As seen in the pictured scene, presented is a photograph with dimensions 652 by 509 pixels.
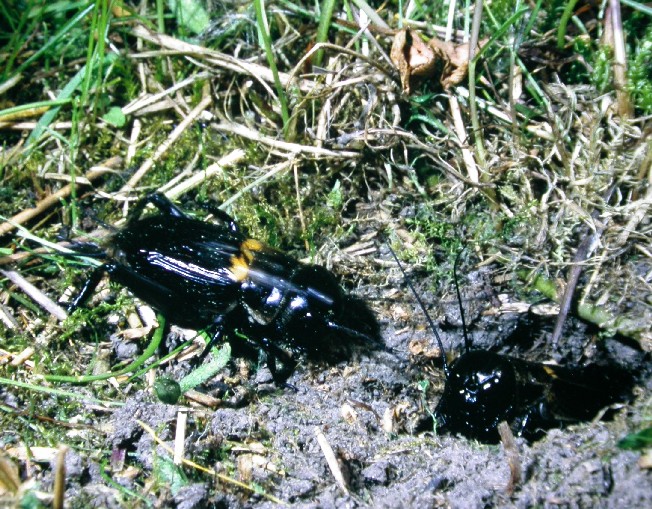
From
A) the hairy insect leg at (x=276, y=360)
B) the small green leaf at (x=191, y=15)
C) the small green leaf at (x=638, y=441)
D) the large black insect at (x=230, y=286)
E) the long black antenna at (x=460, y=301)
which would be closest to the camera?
the small green leaf at (x=638, y=441)

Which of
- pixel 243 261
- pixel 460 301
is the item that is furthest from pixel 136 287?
pixel 460 301

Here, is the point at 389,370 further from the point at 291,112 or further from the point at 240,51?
the point at 240,51

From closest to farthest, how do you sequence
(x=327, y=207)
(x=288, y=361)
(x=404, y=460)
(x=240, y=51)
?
(x=404, y=460)
(x=288, y=361)
(x=327, y=207)
(x=240, y=51)

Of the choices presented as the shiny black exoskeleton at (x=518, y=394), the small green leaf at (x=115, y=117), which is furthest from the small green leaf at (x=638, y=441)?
the small green leaf at (x=115, y=117)

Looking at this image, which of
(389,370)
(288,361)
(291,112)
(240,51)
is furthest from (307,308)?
(240,51)

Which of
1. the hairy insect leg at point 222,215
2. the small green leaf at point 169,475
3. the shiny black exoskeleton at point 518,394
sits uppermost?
the hairy insect leg at point 222,215

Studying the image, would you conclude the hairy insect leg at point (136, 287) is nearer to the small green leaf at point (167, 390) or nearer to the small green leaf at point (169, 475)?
the small green leaf at point (167, 390)
